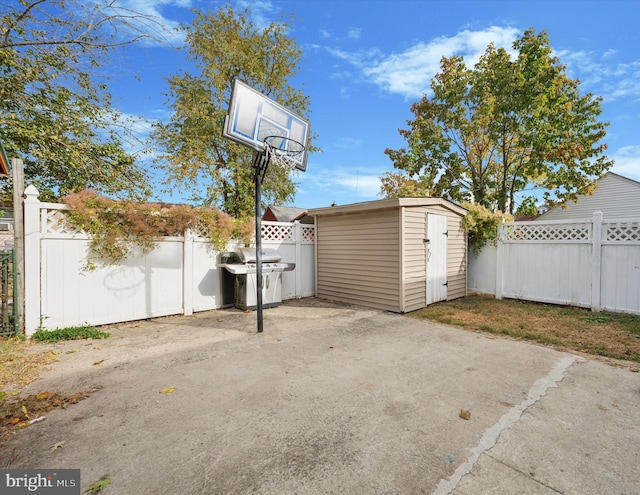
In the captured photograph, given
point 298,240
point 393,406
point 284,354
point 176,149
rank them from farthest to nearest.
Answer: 1. point 176,149
2. point 298,240
3. point 284,354
4. point 393,406

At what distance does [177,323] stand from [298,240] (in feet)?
11.2

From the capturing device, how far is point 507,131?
1008cm

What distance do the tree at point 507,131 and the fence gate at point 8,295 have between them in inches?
484

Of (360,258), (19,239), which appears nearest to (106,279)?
(19,239)

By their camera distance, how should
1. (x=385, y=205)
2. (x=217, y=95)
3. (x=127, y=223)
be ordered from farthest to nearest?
(x=217, y=95) < (x=385, y=205) < (x=127, y=223)

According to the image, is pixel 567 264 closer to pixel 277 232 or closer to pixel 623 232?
pixel 623 232

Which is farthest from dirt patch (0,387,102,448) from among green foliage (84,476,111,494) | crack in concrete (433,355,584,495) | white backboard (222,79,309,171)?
white backboard (222,79,309,171)

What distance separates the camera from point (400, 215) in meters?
5.82

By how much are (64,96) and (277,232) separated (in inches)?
250

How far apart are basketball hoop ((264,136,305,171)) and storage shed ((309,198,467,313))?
6.20 feet

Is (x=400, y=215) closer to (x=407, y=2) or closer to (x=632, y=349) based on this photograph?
(x=632, y=349)

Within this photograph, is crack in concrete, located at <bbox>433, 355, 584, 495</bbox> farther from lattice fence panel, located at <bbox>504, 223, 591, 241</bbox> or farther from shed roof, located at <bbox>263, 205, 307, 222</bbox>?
shed roof, located at <bbox>263, 205, 307, 222</bbox>

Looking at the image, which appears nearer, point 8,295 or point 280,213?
point 8,295

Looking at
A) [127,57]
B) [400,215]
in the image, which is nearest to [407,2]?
[400,215]
